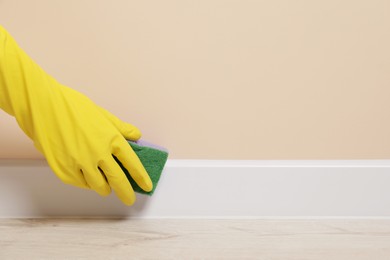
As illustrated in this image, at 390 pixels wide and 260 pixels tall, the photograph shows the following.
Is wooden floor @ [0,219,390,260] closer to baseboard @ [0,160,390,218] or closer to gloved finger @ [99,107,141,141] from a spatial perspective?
baseboard @ [0,160,390,218]

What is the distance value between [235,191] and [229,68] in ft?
0.75

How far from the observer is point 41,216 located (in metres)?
1.00

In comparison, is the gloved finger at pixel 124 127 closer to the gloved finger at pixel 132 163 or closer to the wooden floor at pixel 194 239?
the gloved finger at pixel 132 163

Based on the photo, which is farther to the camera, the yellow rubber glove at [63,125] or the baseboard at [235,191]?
the baseboard at [235,191]

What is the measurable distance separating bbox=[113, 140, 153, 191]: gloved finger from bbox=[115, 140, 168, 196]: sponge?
0.7 inches

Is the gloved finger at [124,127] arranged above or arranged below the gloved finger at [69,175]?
above

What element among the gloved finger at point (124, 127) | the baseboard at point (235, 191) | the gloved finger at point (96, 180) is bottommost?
the baseboard at point (235, 191)

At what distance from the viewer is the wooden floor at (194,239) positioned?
84 cm

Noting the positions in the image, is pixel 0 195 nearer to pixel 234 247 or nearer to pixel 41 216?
pixel 41 216

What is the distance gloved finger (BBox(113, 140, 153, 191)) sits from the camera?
→ 86 cm

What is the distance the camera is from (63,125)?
0.84m

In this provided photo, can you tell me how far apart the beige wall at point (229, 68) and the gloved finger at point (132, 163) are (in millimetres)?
122

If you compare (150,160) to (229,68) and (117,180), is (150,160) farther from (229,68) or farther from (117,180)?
(229,68)

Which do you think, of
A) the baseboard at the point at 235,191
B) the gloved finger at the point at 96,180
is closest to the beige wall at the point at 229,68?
the baseboard at the point at 235,191
